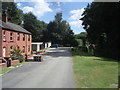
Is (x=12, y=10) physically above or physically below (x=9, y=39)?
above

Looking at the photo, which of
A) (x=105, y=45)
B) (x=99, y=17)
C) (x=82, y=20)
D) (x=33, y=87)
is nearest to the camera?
(x=33, y=87)

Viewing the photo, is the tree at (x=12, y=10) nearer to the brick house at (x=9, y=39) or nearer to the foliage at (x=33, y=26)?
the foliage at (x=33, y=26)

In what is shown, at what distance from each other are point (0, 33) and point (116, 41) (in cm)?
2341

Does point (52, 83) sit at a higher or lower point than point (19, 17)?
lower

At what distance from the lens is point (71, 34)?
88.4 m

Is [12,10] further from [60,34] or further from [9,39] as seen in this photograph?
[9,39]

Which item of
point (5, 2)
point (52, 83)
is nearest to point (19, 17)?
point (5, 2)

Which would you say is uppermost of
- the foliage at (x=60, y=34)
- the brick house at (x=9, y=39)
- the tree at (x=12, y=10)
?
the tree at (x=12, y=10)

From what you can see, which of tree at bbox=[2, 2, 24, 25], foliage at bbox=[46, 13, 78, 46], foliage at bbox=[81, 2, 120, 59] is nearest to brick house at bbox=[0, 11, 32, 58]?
foliage at bbox=[81, 2, 120, 59]

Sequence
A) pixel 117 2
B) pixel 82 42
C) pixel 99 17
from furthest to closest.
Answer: pixel 82 42 → pixel 99 17 → pixel 117 2

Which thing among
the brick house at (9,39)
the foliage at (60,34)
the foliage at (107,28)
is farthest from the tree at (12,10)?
the foliage at (107,28)

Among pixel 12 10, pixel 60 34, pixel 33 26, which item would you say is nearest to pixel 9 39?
pixel 12 10

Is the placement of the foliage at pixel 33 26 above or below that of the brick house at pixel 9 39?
above

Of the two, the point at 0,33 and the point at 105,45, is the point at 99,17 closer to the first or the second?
the point at 105,45
